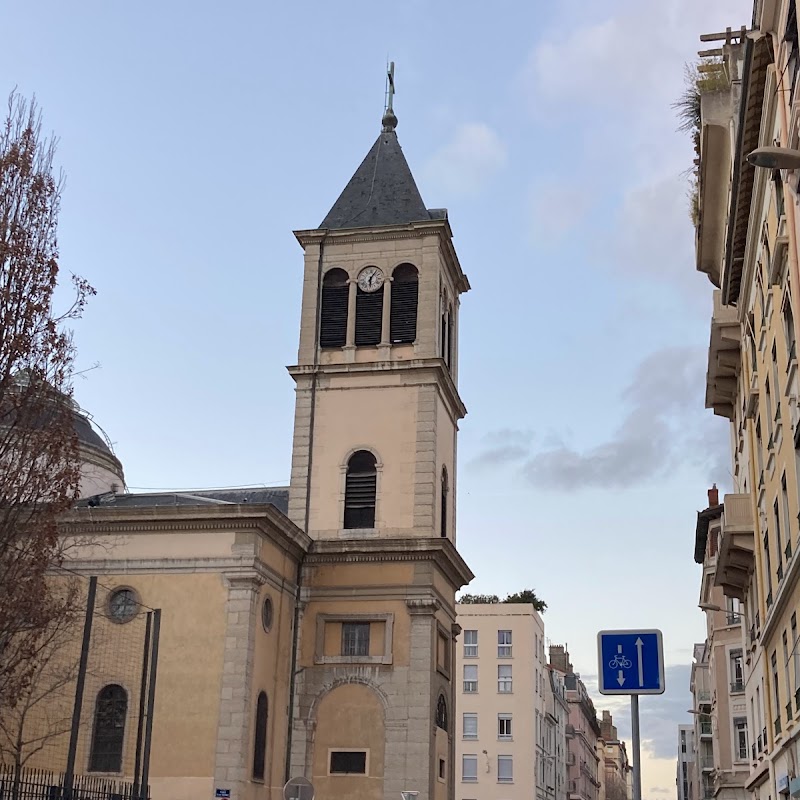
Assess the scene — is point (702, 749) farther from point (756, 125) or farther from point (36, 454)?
point (36, 454)

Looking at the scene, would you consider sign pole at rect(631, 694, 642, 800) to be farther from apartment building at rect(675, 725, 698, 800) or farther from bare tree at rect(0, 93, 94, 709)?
apartment building at rect(675, 725, 698, 800)

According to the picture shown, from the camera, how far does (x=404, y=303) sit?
40.0 m

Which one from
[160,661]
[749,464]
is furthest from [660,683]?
[160,661]

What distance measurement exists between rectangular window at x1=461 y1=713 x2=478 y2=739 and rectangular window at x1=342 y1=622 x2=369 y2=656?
37.3 m

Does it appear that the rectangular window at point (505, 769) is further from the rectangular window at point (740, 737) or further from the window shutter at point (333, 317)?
the window shutter at point (333, 317)

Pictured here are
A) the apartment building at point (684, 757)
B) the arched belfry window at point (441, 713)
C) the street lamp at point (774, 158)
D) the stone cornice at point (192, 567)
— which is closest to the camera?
the street lamp at point (774, 158)

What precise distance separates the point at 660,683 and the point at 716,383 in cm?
2179

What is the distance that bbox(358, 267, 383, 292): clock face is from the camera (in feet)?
133

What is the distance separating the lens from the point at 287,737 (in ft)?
111

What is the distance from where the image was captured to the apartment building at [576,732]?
96812 millimetres

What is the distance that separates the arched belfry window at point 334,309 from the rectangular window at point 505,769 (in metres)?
38.8

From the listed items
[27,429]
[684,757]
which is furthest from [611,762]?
[27,429]

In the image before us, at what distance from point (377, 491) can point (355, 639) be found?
5138mm

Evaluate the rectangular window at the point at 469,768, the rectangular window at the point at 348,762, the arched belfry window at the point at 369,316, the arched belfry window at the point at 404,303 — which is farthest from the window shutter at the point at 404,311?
the rectangular window at the point at 469,768
